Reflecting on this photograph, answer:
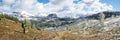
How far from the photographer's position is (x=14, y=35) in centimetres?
13812

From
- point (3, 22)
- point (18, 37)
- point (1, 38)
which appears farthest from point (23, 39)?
point (3, 22)

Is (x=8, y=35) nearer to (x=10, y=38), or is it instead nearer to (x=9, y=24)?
(x=10, y=38)

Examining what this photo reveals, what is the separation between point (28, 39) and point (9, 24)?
2239 inches

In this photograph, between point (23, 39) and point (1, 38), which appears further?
point (23, 39)

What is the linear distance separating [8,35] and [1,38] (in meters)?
11.6

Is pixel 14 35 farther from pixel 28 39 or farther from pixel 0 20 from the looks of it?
pixel 0 20

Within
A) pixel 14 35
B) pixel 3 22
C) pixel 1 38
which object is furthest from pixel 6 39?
pixel 3 22

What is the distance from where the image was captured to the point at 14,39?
129875mm

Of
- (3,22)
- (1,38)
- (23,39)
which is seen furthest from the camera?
(3,22)

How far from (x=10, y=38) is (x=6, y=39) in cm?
457

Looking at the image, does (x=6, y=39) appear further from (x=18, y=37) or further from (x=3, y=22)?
(x=3, y=22)

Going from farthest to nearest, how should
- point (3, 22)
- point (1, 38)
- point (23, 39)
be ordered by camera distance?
point (3, 22) → point (23, 39) → point (1, 38)

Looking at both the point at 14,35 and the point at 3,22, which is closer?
the point at 14,35

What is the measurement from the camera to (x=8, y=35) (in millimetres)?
136625
